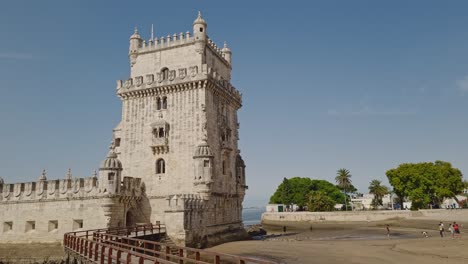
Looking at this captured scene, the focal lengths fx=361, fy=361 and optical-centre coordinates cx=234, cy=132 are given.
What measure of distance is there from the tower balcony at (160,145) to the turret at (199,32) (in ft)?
31.9

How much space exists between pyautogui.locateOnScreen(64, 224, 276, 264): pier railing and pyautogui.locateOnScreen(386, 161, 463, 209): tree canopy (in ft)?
169

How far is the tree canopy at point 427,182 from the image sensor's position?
64.2 metres

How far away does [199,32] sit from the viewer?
3688 centimetres

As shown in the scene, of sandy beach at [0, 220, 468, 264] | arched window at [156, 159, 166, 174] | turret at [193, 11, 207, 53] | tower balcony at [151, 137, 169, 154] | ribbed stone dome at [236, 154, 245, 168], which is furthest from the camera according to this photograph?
ribbed stone dome at [236, 154, 245, 168]

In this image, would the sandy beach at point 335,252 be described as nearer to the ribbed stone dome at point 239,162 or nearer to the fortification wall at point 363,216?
the ribbed stone dome at point 239,162

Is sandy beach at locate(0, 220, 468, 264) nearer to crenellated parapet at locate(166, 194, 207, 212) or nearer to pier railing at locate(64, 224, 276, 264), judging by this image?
pier railing at locate(64, 224, 276, 264)

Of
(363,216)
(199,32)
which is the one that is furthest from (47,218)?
(363,216)

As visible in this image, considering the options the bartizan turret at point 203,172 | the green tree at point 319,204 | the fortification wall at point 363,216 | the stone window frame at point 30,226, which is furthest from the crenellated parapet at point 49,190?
the green tree at point 319,204

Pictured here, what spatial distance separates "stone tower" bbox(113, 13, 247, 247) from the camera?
33312 millimetres

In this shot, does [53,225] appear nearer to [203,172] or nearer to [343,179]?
[203,172]

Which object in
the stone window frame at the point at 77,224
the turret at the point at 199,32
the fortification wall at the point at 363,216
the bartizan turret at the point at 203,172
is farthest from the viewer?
the fortification wall at the point at 363,216

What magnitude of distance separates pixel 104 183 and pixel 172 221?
6486 mm

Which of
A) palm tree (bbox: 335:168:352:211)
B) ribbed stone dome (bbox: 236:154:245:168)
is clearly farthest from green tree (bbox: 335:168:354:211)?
ribbed stone dome (bbox: 236:154:245:168)

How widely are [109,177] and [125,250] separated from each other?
1717 cm
